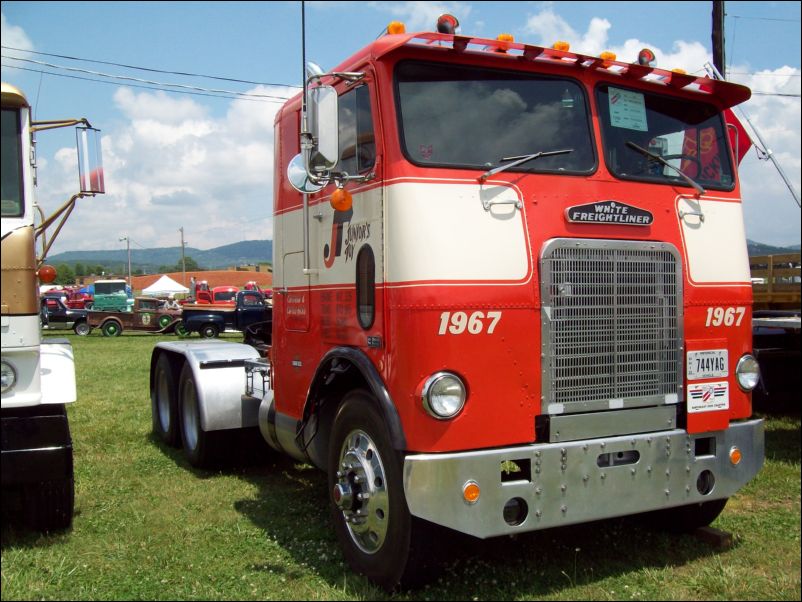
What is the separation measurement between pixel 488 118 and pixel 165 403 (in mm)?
5517

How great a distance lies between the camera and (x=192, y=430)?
A: 7.41m

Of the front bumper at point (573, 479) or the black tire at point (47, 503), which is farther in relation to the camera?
the black tire at point (47, 503)

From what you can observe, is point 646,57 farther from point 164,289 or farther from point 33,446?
point 164,289

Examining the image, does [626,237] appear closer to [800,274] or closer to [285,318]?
[285,318]

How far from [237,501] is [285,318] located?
5.37 ft

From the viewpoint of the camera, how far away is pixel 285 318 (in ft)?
18.8

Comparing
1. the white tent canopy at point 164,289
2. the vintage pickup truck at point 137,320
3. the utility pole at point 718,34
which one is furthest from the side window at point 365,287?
the white tent canopy at point 164,289

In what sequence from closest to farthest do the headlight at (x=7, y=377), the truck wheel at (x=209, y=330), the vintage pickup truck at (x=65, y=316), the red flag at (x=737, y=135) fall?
the headlight at (x=7, y=377) → the red flag at (x=737, y=135) → the truck wheel at (x=209, y=330) → the vintage pickup truck at (x=65, y=316)

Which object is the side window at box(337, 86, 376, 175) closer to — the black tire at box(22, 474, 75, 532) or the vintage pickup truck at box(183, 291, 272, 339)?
the black tire at box(22, 474, 75, 532)

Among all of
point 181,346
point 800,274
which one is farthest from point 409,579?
point 800,274

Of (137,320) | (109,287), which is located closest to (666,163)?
(137,320)

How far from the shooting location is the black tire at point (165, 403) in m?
7.94

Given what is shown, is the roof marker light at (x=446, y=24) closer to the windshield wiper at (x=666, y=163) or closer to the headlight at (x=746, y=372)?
the windshield wiper at (x=666, y=163)

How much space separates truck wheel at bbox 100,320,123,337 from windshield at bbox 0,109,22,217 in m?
28.4
